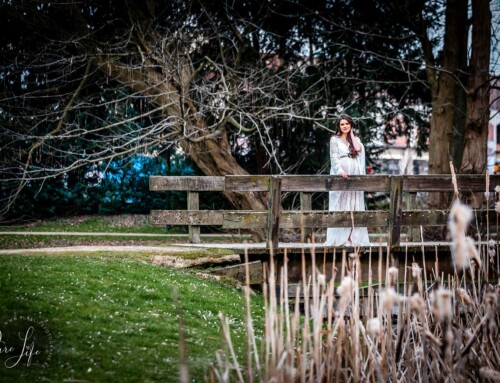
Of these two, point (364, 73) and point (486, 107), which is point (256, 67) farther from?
point (486, 107)

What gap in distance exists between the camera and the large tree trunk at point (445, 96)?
16047 millimetres

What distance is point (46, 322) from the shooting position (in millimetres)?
6301

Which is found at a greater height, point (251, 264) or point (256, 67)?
point (256, 67)

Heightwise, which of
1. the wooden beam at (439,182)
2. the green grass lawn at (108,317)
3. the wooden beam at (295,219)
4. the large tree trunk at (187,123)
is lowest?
the green grass lawn at (108,317)

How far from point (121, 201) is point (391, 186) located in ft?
41.6

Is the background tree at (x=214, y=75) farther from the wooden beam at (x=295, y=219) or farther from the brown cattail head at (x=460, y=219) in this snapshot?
the brown cattail head at (x=460, y=219)

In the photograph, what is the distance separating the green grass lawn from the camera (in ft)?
17.8

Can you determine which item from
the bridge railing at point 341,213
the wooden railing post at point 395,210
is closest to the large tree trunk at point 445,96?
the bridge railing at point 341,213

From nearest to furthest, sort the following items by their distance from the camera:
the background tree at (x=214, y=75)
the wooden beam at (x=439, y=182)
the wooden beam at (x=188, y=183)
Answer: the wooden beam at (x=439, y=182) → the wooden beam at (x=188, y=183) → the background tree at (x=214, y=75)

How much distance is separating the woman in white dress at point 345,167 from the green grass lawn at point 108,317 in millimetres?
2355

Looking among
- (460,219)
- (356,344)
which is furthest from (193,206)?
(460,219)

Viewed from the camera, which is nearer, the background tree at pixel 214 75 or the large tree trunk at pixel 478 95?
the large tree trunk at pixel 478 95

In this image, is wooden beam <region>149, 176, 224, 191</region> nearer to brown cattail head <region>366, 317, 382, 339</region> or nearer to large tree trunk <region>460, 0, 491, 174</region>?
large tree trunk <region>460, 0, 491, 174</region>

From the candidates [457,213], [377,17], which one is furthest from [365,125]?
[457,213]
